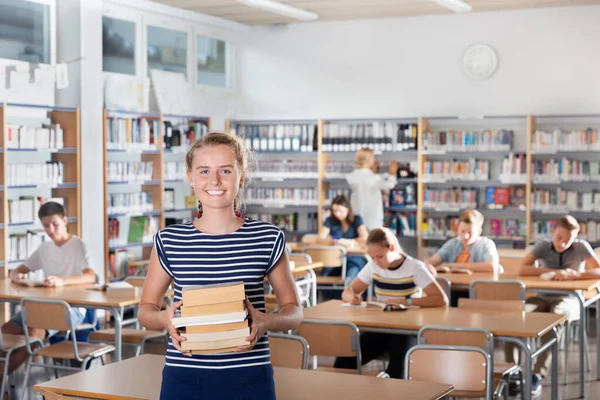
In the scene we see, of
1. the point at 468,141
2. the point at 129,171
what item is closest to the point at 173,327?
the point at 129,171

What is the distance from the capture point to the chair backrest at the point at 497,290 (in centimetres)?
599

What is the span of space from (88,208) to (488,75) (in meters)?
4.88

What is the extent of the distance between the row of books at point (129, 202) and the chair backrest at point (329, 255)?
213 centimetres

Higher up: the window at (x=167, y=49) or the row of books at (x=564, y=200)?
the window at (x=167, y=49)

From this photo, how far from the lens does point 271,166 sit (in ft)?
37.9

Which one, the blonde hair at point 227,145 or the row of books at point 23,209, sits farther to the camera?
the row of books at point 23,209

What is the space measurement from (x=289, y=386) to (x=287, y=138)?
27.0ft

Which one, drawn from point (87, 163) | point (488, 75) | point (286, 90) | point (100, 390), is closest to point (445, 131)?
point (488, 75)

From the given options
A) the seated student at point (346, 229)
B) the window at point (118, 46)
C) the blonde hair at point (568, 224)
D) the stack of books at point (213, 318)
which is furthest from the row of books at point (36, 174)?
the stack of books at point (213, 318)

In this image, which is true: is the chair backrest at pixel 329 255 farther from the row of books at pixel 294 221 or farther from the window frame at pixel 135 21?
the window frame at pixel 135 21

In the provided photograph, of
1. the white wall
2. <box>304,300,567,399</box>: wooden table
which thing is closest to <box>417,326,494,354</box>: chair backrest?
<box>304,300,567,399</box>: wooden table

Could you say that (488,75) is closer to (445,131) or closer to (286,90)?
(445,131)

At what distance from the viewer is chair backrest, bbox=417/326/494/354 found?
14.5 ft

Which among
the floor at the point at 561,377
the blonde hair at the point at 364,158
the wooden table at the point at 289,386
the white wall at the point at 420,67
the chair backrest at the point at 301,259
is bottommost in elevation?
the floor at the point at 561,377
